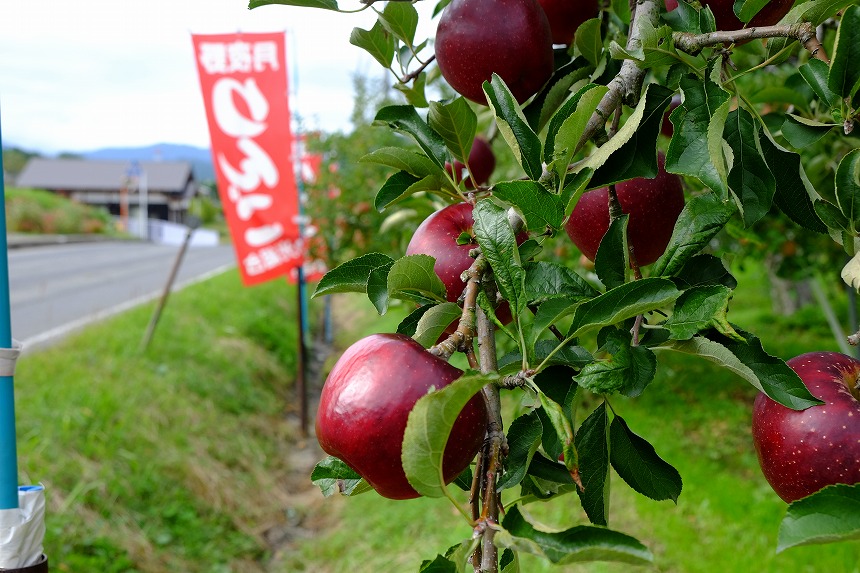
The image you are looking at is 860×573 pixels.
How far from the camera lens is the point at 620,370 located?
1.52ft

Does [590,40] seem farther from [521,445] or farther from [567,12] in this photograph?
[521,445]

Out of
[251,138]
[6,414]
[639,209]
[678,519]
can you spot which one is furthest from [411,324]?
[251,138]

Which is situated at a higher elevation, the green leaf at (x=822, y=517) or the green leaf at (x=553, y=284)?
the green leaf at (x=553, y=284)

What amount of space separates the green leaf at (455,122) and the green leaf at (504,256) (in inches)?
7.9

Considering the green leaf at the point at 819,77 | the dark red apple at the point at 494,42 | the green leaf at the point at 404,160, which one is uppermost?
the dark red apple at the point at 494,42

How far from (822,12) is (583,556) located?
437 millimetres

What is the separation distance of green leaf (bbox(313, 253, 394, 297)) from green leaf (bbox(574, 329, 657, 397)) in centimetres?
19

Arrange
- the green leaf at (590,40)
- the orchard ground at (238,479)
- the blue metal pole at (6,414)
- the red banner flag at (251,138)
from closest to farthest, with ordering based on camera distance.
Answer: the green leaf at (590,40), the blue metal pole at (6,414), the orchard ground at (238,479), the red banner flag at (251,138)

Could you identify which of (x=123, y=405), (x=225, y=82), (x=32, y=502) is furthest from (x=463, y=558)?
(x=225, y=82)

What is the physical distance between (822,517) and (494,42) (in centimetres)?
46

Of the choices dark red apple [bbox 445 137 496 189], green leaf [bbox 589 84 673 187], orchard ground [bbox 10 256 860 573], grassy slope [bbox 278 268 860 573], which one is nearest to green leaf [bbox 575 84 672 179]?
green leaf [bbox 589 84 673 187]

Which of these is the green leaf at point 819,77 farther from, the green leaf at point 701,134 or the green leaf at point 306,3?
the green leaf at point 306,3

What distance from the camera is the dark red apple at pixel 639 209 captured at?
667 mm

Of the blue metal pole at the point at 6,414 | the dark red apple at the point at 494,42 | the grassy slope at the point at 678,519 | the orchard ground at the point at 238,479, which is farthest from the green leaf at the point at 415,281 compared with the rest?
the orchard ground at the point at 238,479
